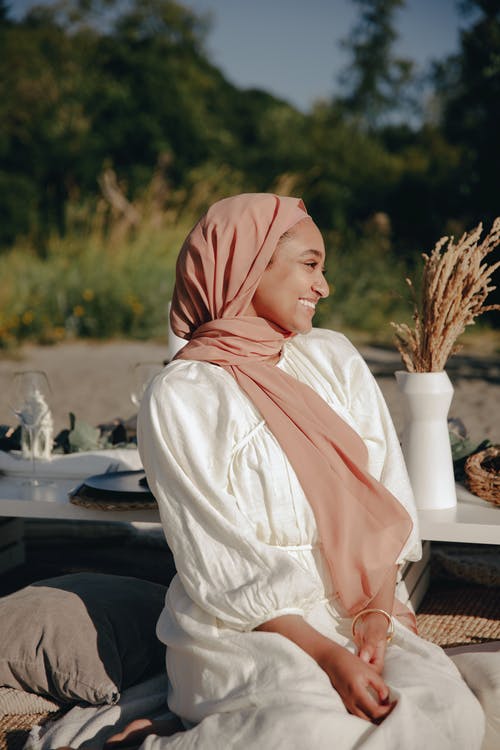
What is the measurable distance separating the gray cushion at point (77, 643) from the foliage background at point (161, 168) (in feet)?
28.3

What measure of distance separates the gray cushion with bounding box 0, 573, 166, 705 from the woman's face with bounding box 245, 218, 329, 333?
3.65ft

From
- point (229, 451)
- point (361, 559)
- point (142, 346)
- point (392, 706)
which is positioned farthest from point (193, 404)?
point (142, 346)

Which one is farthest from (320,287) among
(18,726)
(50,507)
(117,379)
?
(117,379)

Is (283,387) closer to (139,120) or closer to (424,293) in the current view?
(424,293)

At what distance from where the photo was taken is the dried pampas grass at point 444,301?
2.94m

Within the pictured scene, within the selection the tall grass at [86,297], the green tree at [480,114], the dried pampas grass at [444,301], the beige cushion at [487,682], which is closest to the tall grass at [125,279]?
the tall grass at [86,297]

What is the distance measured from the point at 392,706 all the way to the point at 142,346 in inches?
373

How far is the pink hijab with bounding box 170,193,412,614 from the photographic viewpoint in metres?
2.47

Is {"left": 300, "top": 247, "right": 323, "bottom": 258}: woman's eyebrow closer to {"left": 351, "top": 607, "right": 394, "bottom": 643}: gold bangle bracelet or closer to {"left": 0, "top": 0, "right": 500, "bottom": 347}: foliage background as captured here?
{"left": 351, "top": 607, "right": 394, "bottom": 643}: gold bangle bracelet

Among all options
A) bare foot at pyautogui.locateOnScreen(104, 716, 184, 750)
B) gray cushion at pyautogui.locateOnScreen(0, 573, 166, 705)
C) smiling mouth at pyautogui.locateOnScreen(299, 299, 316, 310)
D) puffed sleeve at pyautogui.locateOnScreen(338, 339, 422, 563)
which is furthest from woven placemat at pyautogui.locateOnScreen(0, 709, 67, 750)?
smiling mouth at pyautogui.locateOnScreen(299, 299, 316, 310)

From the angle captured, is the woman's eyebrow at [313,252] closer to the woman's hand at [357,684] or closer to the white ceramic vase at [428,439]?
the white ceramic vase at [428,439]

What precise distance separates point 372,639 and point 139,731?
0.65m

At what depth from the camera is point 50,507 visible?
3184mm

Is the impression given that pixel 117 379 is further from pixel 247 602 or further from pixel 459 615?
pixel 247 602
